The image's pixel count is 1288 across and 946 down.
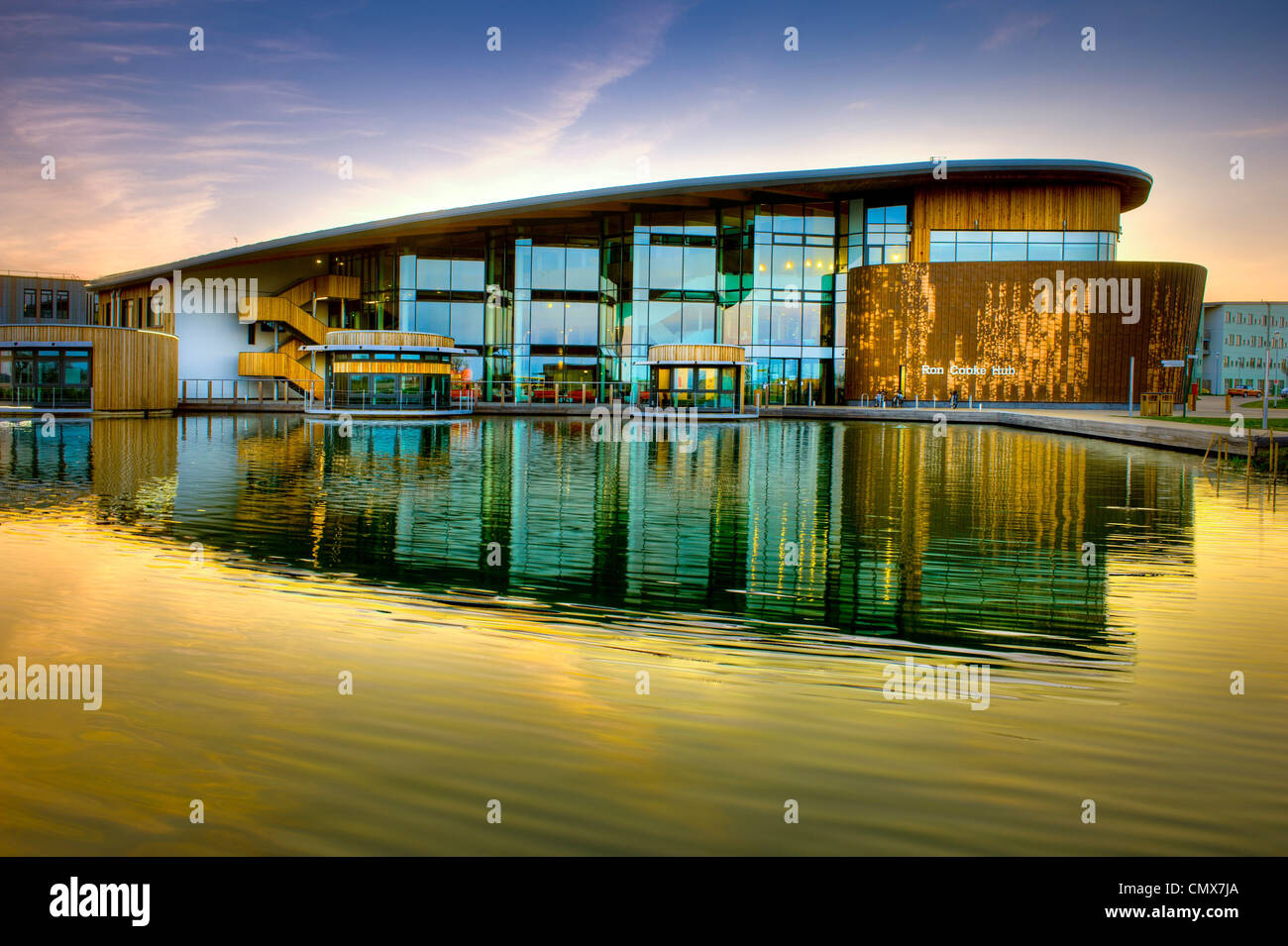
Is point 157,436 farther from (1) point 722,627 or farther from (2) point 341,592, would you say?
(1) point 722,627

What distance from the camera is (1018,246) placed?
48688mm

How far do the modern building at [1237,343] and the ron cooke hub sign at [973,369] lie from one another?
76.4 meters

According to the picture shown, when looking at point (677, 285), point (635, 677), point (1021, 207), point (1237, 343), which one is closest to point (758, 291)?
point (677, 285)

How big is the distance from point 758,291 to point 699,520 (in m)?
41.5

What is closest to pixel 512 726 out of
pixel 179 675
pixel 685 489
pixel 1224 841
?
pixel 179 675

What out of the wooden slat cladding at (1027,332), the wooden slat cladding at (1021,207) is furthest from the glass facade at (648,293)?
the wooden slat cladding at (1027,332)

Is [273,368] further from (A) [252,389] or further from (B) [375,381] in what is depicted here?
(B) [375,381]

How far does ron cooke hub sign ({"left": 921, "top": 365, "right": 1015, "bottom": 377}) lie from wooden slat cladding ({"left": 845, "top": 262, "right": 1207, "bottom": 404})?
0.07 m

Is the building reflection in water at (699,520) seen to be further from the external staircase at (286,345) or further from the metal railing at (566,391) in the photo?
the external staircase at (286,345)

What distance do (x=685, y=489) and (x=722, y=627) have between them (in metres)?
8.63

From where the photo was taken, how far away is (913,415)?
44.3 meters

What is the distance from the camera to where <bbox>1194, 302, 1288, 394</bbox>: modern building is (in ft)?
367

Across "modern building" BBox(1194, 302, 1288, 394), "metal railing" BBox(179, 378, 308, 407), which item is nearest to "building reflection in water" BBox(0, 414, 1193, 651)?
"metal railing" BBox(179, 378, 308, 407)

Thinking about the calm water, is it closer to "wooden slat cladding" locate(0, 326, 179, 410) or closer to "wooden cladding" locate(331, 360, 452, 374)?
"wooden slat cladding" locate(0, 326, 179, 410)
